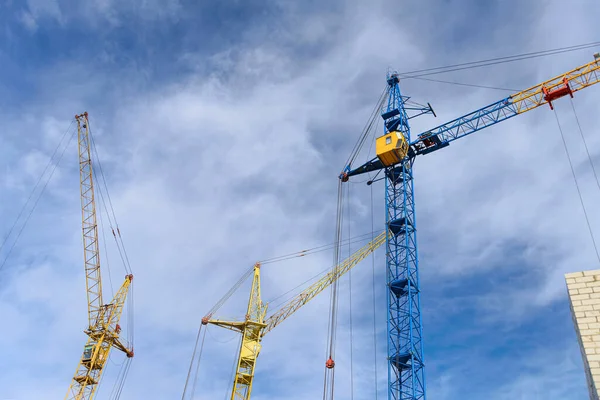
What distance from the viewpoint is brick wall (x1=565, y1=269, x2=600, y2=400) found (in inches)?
925

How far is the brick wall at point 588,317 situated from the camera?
2348 centimetres

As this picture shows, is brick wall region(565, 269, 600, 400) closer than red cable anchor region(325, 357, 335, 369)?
Yes

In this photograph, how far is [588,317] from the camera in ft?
80.3

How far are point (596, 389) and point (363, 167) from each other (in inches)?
1624

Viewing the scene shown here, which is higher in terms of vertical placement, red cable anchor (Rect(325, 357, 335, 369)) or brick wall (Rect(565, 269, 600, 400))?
red cable anchor (Rect(325, 357, 335, 369))

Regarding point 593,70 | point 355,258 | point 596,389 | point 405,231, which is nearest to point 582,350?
point 596,389

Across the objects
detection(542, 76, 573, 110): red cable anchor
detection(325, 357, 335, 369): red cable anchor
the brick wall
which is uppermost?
detection(542, 76, 573, 110): red cable anchor

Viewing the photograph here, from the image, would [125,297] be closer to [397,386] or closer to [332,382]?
[332,382]

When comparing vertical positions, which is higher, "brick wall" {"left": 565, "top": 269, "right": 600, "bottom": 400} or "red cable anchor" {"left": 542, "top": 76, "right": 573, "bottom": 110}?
"red cable anchor" {"left": 542, "top": 76, "right": 573, "bottom": 110}

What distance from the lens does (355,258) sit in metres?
72.5

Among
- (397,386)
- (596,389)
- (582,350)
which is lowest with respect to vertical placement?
(596,389)

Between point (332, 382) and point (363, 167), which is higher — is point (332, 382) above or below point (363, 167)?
below

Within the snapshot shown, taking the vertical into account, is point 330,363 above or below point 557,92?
below

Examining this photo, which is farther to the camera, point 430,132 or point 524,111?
point 430,132
